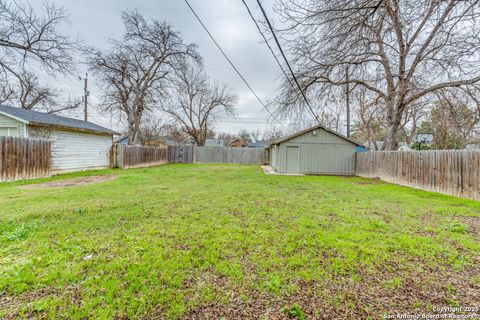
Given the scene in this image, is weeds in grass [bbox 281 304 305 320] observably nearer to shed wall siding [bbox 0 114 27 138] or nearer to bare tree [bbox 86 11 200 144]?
shed wall siding [bbox 0 114 27 138]

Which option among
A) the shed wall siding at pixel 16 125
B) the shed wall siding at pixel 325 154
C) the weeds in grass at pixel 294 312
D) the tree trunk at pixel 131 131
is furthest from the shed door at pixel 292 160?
the tree trunk at pixel 131 131

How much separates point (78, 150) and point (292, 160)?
1221cm

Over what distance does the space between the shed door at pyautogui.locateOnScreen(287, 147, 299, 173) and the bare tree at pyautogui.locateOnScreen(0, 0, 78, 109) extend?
11.7 meters

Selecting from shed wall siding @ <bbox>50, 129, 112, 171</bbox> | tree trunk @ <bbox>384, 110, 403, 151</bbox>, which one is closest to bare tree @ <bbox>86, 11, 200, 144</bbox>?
shed wall siding @ <bbox>50, 129, 112, 171</bbox>

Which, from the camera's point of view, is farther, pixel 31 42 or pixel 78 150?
pixel 78 150

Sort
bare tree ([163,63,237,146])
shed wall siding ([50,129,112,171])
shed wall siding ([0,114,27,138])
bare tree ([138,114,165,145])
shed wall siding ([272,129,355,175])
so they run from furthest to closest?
1. bare tree ([138,114,165,145])
2. bare tree ([163,63,237,146])
3. shed wall siding ([272,129,355,175])
4. shed wall siding ([50,129,112,171])
5. shed wall siding ([0,114,27,138])

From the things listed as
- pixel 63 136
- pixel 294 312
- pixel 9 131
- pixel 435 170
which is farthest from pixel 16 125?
pixel 435 170

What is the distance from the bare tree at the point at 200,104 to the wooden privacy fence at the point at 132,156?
24.1ft

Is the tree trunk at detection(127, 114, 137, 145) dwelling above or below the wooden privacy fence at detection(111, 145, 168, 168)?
above

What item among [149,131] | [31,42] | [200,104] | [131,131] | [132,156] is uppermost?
[200,104]

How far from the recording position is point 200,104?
26.1 meters

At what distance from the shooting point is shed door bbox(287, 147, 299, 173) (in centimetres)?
1364

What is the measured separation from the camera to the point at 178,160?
22.3m

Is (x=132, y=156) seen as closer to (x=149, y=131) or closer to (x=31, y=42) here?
(x=31, y=42)
